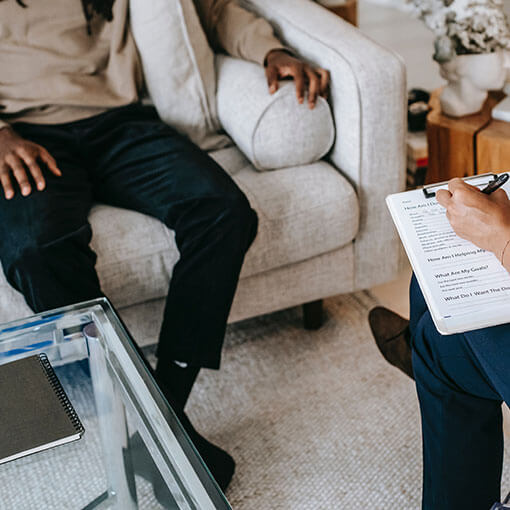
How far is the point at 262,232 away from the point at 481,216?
60 centimetres

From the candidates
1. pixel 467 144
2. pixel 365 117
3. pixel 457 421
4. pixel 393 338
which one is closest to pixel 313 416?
pixel 393 338

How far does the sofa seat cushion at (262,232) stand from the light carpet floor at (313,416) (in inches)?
10.5

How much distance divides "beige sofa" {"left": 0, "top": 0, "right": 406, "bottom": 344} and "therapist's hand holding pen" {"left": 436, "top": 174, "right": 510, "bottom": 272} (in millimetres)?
547

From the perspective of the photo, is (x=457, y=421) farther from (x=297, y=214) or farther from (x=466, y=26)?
(x=466, y=26)

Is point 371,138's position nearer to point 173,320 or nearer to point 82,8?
point 173,320

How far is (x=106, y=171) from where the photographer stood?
1.55m

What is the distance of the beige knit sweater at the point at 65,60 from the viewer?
5.07 feet

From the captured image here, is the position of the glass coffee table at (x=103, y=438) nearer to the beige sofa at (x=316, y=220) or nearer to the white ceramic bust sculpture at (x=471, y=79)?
the beige sofa at (x=316, y=220)

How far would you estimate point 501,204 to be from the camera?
3.16 feet

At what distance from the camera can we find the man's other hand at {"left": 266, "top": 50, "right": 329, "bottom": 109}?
5.07 ft

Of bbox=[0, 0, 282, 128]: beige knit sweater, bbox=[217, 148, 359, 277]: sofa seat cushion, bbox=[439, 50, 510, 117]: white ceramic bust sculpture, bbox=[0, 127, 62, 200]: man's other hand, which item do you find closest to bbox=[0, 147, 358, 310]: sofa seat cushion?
bbox=[217, 148, 359, 277]: sofa seat cushion

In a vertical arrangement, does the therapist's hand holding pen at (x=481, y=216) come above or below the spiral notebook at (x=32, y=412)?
above

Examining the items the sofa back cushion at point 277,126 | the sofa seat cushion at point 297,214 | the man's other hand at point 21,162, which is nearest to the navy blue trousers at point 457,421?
the sofa seat cushion at point 297,214

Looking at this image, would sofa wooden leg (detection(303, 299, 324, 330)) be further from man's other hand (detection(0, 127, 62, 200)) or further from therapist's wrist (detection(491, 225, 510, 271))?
therapist's wrist (detection(491, 225, 510, 271))
